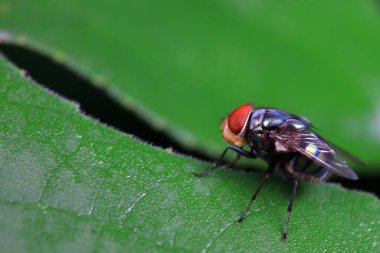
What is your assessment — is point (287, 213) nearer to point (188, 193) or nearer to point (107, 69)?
point (188, 193)

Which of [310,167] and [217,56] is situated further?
[217,56]

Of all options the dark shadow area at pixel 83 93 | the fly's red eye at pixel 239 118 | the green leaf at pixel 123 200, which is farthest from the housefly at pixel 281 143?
the dark shadow area at pixel 83 93

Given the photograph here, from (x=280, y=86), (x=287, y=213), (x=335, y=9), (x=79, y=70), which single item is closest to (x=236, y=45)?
(x=280, y=86)

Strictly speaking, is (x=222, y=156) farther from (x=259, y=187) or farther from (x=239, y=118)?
(x=259, y=187)

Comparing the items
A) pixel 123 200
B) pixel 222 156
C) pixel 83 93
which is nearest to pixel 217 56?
pixel 83 93

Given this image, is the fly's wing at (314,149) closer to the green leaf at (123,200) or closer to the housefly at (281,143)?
the housefly at (281,143)

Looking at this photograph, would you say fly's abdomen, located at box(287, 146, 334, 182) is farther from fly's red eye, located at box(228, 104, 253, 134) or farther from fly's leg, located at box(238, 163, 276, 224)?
fly's red eye, located at box(228, 104, 253, 134)
